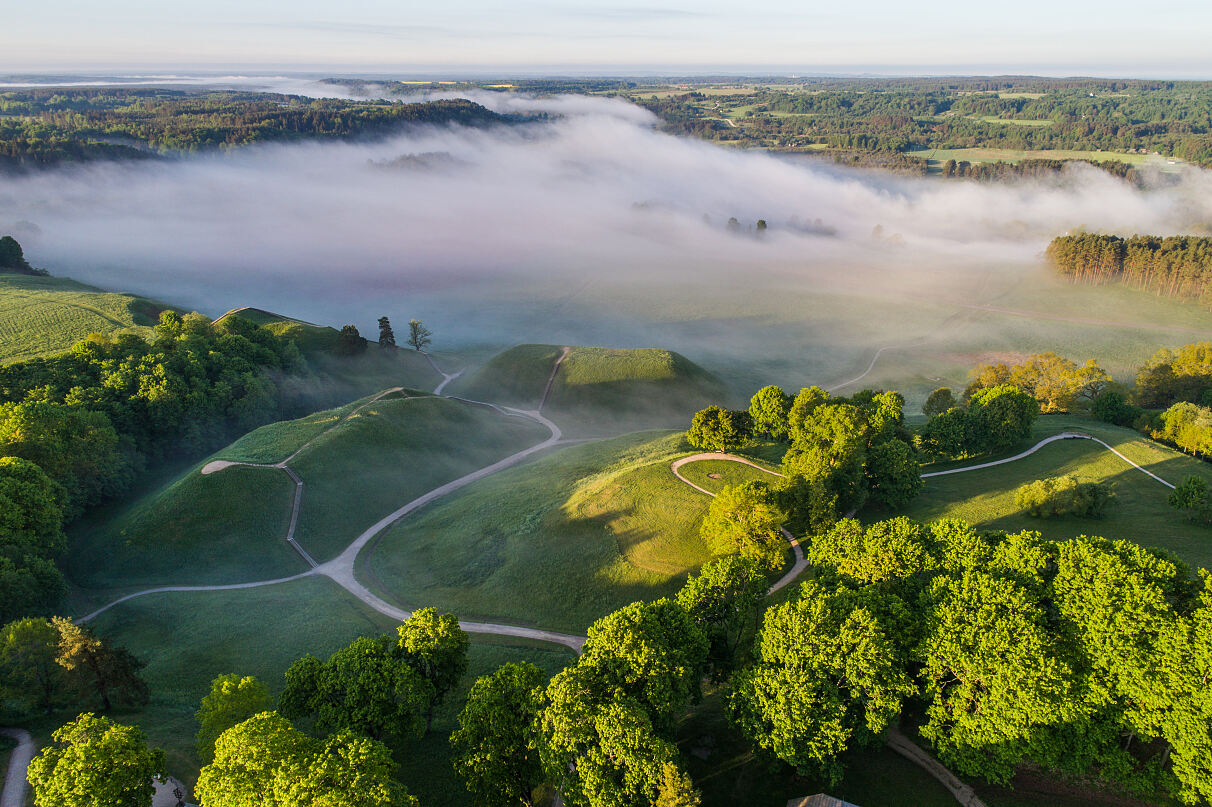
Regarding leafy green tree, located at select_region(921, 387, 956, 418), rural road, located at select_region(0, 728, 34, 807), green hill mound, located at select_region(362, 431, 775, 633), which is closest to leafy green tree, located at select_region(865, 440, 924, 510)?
green hill mound, located at select_region(362, 431, 775, 633)

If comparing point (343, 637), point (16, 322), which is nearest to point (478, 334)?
point (16, 322)

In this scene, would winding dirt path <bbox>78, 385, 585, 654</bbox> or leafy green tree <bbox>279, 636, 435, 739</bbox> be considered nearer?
leafy green tree <bbox>279, 636, 435, 739</bbox>

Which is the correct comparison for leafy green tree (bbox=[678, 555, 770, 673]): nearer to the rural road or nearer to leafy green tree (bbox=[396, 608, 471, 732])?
leafy green tree (bbox=[396, 608, 471, 732])

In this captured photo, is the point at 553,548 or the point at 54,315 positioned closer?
the point at 553,548

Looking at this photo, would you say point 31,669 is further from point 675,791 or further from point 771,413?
point 771,413

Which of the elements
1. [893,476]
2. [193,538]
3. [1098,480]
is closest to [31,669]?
[193,538]

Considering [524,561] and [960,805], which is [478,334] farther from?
[960,805]

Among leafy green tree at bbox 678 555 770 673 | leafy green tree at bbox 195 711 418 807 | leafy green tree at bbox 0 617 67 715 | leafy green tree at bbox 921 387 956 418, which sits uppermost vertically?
leafy green tree at bbox 195 711 418 807
